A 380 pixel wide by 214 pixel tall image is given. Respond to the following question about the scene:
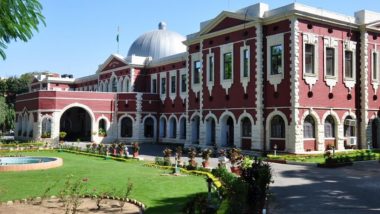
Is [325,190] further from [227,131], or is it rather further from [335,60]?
[227,131]

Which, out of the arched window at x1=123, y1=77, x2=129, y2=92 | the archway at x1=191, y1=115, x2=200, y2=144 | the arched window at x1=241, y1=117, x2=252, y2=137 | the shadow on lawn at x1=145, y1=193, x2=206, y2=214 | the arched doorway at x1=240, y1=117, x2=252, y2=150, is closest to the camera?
the shadow on lawn at x1=145, y1=193, x2=206, y2=214

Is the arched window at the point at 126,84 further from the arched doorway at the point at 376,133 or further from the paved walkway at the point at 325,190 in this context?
the paved walkway at the point at 325,190

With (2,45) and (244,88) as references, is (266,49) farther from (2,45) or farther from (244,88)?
(2,45)

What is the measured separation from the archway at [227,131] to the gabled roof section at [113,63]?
18.7m

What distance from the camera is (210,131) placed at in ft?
113

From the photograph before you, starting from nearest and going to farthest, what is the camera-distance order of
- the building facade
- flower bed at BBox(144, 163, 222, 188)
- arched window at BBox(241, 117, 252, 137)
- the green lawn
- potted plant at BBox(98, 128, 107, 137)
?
the green lawn
flower bed at BBox(144, 163, 222, 188)
the building facade
arched window at BBox(241, 117, 252, 137)
potted plant at BBox(98, 128, 107, 137)

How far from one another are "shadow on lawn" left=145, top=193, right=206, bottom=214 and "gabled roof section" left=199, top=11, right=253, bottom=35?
19.5 metres

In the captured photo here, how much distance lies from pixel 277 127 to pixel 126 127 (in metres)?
21.3

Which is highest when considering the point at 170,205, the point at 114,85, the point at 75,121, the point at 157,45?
the point at 157,45

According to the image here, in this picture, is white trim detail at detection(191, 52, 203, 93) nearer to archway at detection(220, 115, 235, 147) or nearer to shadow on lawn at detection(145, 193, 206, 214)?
archway at detection(220, 115, 235, 147)

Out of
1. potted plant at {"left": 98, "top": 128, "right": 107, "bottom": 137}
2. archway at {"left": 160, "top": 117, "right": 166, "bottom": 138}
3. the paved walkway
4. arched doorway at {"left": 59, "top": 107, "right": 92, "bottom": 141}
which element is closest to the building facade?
the paved walkway

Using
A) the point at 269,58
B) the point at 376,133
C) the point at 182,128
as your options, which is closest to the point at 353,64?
the point at 376,133

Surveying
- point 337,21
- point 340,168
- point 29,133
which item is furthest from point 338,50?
point 29,133

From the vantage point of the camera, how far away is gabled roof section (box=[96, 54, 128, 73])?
1932 inches
